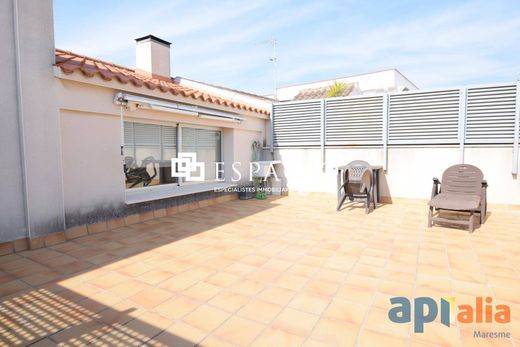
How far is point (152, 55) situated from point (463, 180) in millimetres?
10895

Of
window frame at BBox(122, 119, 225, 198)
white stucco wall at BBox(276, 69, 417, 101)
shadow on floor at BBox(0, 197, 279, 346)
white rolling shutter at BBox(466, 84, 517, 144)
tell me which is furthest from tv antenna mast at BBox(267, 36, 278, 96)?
shadow on floor at BBox(0, 197, 279, 346)

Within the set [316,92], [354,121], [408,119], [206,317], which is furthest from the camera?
[316,92]

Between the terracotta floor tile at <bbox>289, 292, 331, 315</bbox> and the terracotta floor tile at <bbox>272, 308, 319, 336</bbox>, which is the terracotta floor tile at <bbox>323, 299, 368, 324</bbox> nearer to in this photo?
the terracotta floor tile at <bbox>289, 292, 331, 315</bbox>

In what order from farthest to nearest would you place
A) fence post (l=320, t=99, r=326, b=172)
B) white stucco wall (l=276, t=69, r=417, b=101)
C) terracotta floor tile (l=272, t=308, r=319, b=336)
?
white stucco wall (l=276, t=69, r=417, b=101) → fence post (l=320, t=99, r=326, b=172) → terracotta floor tile (l=272, t=308, r=319, b=336)

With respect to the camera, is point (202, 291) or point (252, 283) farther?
point (252, 283)

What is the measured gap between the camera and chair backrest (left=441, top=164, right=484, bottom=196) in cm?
727

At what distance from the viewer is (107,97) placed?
20.7 feet

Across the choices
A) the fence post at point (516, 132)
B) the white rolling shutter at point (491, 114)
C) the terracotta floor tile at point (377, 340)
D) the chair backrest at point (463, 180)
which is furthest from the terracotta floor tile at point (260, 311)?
the fence post at point (516, 132)

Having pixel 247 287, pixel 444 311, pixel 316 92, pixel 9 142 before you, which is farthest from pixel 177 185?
pixel 316 92

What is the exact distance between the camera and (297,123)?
35.9 feet

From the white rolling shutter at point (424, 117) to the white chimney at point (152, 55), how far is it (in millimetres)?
8453

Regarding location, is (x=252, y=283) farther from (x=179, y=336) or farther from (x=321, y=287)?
(x=179, y=336)

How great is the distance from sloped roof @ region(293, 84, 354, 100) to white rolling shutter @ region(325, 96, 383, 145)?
460 inches

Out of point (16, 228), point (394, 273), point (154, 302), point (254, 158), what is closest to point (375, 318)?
point (394, 273)
